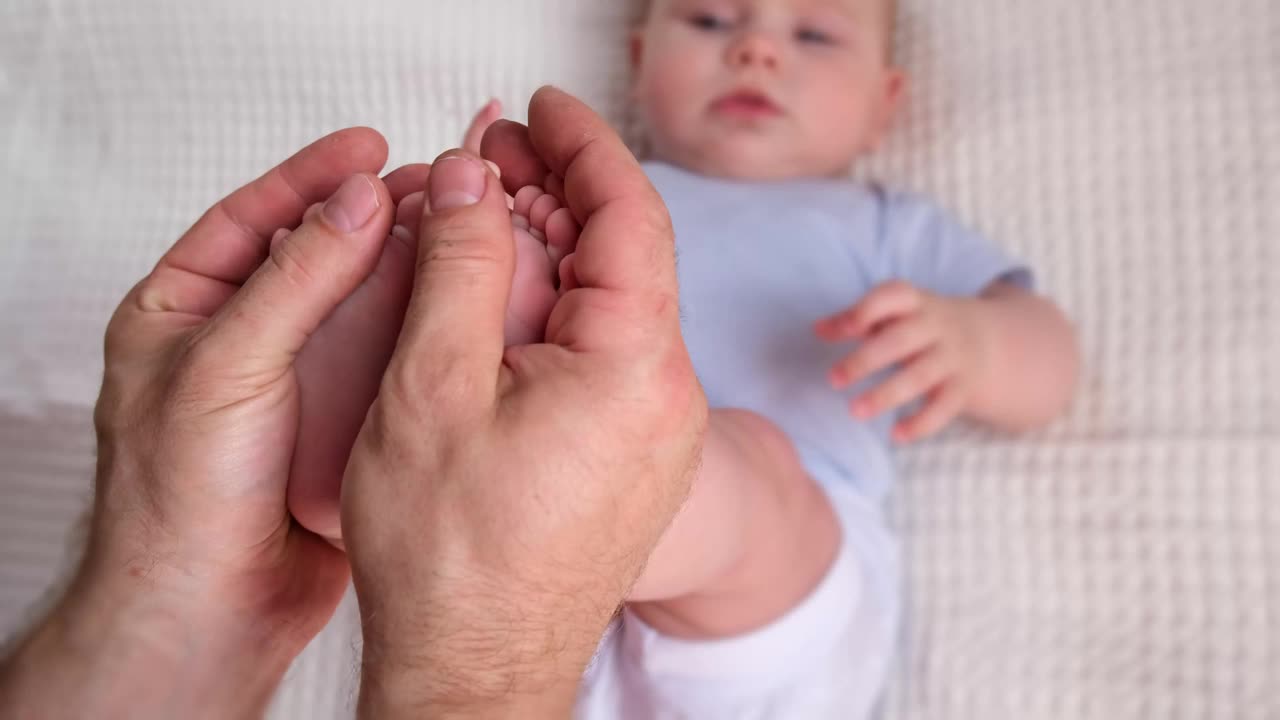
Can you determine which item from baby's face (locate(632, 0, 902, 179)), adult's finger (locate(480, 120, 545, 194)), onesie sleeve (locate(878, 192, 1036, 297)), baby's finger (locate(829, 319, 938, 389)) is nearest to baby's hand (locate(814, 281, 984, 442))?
baby's finger (locate(829, 319, 938, 389))

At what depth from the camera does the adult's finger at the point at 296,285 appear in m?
0.56

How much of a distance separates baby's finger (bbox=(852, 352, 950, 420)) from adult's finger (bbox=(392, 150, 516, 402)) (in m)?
0.47

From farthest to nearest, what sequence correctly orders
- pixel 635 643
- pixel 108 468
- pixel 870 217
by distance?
1. pixel 870 217
2. pixel 635 643
3. pixel 108 468

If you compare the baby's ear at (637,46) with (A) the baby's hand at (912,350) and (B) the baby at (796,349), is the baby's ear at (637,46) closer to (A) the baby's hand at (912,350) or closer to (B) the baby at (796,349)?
(B) the baby at (796,349)

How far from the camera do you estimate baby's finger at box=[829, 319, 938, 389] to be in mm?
903

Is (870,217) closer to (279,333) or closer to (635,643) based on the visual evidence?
(635,643)

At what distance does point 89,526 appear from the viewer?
2.13 ft

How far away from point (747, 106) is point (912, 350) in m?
0.34

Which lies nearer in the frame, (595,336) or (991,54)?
(595,336)

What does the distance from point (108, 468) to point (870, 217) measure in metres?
0.80

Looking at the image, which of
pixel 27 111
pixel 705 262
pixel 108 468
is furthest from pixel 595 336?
pixel 27 111

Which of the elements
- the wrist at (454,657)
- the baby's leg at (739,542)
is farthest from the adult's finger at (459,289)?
the baby's leg at (739,542)

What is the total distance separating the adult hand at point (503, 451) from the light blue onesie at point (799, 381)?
323mm

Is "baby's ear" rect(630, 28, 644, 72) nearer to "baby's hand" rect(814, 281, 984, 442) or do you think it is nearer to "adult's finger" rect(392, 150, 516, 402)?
"baby's hand" rect(814, 281, 984, 442)
